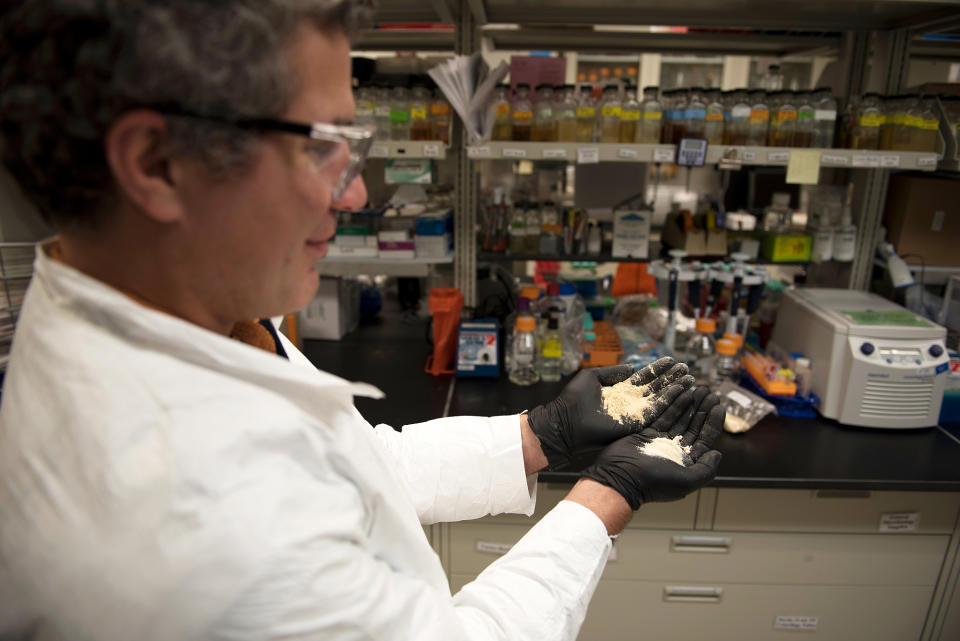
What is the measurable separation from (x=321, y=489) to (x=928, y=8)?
2311mm

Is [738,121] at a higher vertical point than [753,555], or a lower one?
higher

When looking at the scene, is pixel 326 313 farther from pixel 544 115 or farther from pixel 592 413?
pixel 592 413

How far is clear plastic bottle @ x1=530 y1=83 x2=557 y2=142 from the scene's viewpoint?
2000mm

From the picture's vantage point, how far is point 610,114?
1.96 meters

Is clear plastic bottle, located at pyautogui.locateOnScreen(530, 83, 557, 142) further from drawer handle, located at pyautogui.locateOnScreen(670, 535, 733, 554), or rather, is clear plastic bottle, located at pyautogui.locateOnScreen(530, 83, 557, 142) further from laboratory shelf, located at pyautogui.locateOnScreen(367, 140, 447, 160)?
drawer handle, located at pyautogui.locateOnScreen(670, 535, 733, 554)

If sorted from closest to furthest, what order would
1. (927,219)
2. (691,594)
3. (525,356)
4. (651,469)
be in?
(651,469), (691,594), (525,356), (927,219)

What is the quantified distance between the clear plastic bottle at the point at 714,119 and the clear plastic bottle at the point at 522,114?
0.59 meters

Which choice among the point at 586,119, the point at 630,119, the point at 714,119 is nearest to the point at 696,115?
the point at 714,119

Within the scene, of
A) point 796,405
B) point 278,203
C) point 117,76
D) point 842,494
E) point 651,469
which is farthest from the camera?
point 796,405

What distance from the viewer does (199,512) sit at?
589 millimetres

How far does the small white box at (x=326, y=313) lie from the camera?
2.43 meters

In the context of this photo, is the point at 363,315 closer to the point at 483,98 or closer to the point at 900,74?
the point at 483,98

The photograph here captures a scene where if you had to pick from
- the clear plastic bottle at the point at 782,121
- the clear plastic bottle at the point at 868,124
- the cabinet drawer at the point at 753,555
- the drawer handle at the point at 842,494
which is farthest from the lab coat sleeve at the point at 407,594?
the clear plastic bottle at the point at 868,124

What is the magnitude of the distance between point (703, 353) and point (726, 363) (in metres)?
0.09
